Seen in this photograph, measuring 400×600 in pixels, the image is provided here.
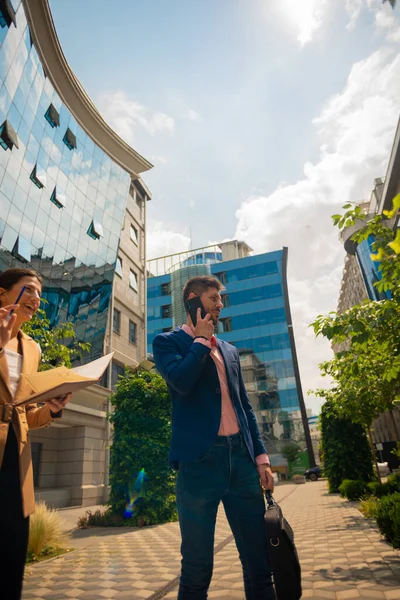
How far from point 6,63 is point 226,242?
2000 inches

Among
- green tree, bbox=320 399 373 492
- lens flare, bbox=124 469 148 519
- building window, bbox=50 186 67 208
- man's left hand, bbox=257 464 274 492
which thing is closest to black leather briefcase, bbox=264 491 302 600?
man's left hand, bbox=257 464 274 492

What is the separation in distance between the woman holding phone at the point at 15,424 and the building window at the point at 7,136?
1776cm

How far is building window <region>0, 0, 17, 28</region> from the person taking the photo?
16.8 metres

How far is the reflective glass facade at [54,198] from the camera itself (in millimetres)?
17562

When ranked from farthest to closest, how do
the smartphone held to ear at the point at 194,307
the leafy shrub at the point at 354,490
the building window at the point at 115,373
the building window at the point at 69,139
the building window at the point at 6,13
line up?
the building window at the point at 115,373 → the building window at the point at 69,139 → the building window at the point at 6,13 → the leafy shrub at the point at 354,490 → the smartphone held to ear at the point at 194,307

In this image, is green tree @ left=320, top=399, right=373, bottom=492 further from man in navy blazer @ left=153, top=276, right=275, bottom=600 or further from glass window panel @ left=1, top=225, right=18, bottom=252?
man in navy blazer @ left=153, top=276, right=275, bottom=600

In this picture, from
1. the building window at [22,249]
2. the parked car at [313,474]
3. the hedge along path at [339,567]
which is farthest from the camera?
the parked car at [313,474]

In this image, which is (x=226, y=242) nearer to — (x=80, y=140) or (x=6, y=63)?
(x=80, y=140)

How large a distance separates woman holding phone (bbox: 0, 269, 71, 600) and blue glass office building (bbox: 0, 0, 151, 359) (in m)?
16.0

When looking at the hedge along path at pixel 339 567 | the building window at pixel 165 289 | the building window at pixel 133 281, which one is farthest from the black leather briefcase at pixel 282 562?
the building window at pixel 165 289

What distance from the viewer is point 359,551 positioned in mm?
5883

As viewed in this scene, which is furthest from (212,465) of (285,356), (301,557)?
(285,356)

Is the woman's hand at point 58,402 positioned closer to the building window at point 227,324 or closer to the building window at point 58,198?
the building window at point 58,198

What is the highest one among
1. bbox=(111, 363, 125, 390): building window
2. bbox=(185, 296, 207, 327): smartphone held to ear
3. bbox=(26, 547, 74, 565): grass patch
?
bbox=(111, 363, 125, 390): building window
